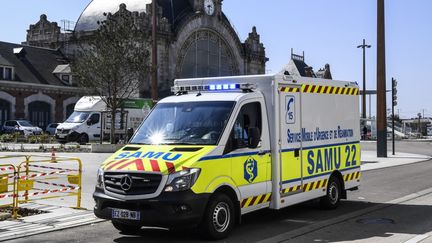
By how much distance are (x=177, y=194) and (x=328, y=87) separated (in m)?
5.13

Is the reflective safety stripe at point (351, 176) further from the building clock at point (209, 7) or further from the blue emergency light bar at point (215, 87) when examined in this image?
the building clock at point (209, 7)

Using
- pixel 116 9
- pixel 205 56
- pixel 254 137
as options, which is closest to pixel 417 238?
pixel 254 137

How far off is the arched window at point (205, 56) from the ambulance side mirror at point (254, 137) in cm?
5488

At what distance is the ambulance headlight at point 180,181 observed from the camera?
7637mm

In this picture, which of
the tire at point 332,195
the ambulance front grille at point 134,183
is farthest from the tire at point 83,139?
the ambulance front grille at point 134,183

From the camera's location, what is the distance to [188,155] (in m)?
7.91

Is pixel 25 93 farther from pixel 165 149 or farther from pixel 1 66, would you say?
pixel 165 149

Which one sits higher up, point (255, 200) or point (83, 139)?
point (83, 139)

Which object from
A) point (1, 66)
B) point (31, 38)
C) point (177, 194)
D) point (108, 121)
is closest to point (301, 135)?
point (177, 194)

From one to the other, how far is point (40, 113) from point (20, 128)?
7667 millimetres

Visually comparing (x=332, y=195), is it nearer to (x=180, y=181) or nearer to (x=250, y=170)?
(x=250, y=170)

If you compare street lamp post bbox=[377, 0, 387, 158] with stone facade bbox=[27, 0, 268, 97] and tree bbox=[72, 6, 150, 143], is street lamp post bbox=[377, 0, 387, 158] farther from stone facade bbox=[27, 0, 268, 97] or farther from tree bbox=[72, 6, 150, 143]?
stone facade bbox=[27, 0, 268, 97]

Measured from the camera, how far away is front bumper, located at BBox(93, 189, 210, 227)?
298 inches

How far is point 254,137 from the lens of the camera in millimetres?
8547
